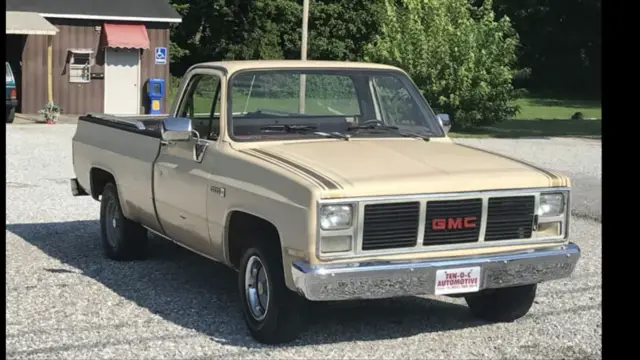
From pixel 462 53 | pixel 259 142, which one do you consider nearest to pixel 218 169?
pixel 259 142

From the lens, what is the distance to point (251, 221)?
645 centimetres

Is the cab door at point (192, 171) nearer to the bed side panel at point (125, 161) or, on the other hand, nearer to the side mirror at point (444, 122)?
the bed side panel at point (125, 161)

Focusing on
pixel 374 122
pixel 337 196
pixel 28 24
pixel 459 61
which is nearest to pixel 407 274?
pixel 337 196

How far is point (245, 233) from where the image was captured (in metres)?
6.55

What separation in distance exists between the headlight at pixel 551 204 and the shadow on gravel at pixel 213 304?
100 cm

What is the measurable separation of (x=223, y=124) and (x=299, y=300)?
1.53m

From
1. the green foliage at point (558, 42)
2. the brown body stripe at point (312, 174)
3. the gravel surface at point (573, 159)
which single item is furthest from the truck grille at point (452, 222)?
the green foliage at point (558, 42)

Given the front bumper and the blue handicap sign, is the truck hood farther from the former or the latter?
the blue handicap sign

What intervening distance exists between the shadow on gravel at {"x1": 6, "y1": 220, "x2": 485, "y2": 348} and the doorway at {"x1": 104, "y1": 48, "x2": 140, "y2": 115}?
877 inches

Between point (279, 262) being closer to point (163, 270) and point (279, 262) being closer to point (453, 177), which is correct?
point (453, 177)

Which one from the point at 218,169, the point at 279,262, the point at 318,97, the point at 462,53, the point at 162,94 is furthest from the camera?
the point at 162,94

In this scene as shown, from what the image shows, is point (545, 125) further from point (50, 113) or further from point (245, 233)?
point (245, 233)

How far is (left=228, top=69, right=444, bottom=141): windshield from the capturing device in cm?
720

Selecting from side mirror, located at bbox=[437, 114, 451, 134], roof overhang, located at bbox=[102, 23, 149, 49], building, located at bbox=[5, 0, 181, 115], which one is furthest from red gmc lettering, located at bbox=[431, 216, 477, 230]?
roof overhang, located at bbox=[102, 23, 149, 49]
